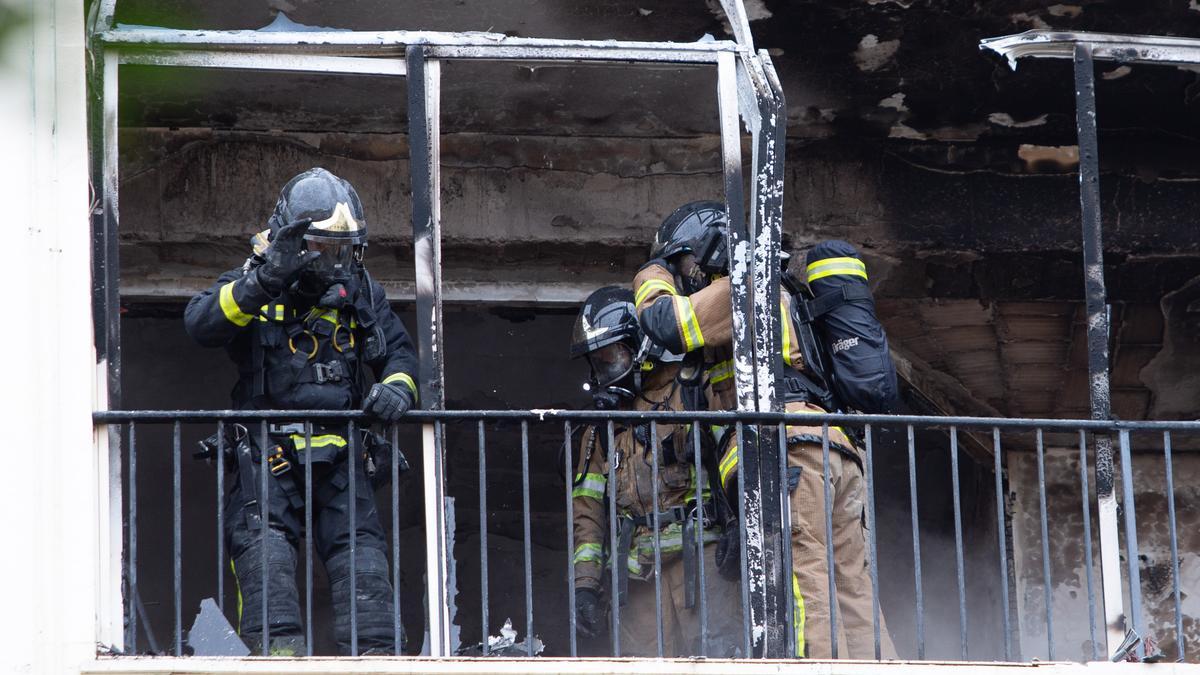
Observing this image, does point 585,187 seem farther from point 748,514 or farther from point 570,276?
point 748,514

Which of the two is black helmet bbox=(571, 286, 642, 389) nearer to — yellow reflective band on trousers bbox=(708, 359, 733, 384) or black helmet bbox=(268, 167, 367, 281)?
yellow reflective band on trousers bbox=(708, 359, 733, 384)

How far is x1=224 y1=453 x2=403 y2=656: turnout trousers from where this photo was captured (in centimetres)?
702

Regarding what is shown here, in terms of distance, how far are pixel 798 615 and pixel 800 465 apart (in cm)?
61

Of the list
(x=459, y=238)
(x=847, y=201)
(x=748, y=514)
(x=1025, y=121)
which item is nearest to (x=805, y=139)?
(x=847, y=201)

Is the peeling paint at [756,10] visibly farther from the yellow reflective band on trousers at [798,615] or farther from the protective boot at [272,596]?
the protective boot at [272,596]

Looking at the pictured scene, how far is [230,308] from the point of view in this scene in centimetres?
706

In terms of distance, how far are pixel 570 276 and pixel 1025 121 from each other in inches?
94.6

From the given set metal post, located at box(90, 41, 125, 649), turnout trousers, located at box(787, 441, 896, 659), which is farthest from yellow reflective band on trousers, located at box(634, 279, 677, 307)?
metal post, located at box(90, 41, 125, 649)

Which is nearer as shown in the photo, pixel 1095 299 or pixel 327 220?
pixel 327 220

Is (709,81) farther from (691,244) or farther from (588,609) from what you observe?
(588,609)

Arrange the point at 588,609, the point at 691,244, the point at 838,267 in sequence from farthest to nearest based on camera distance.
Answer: the point at 588,609 < the point at 691,244 < the point at 838,267

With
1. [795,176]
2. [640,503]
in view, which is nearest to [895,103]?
[795,176]

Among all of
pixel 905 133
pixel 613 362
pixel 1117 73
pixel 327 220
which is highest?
pixel 1117 73

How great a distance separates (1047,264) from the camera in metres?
9.70
